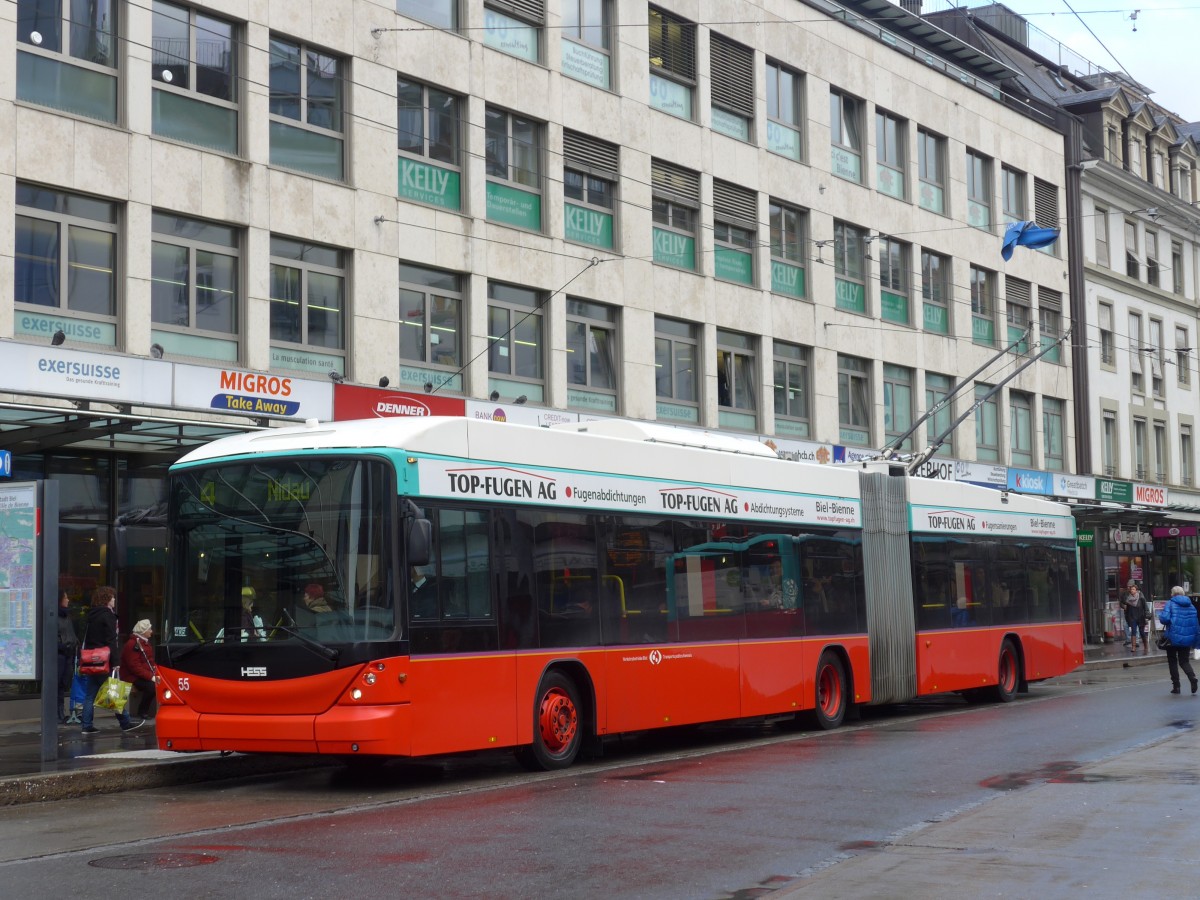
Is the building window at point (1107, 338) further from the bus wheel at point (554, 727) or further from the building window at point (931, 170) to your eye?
the bus wheel at point (554, 727)

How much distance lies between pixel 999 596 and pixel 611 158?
426 inches

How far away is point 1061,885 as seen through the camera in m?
8.33

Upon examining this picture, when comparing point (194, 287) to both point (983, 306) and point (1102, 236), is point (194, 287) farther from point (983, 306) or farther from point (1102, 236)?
point (1102, 236)

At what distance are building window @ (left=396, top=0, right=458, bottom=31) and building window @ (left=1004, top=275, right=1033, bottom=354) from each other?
20897mm

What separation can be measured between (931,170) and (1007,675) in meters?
19.1

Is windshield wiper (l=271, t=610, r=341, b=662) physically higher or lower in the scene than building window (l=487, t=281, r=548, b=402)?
lower

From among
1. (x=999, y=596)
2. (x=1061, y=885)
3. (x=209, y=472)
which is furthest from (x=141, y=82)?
(x=1061, y=885)

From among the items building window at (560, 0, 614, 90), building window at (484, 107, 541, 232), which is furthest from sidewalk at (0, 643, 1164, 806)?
building window at (560, 0, 614, 90)

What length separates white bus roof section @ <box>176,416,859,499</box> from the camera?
43.5 feet

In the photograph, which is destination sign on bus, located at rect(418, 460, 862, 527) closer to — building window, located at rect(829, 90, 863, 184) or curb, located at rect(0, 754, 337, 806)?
curb, located at rect(0, 754, 337, 806)

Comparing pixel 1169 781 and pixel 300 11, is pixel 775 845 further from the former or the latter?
pixel 300 11

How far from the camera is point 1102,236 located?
49094 mm

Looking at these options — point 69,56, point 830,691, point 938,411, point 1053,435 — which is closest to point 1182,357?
point 1053,435

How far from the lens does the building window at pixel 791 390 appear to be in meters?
34.2
